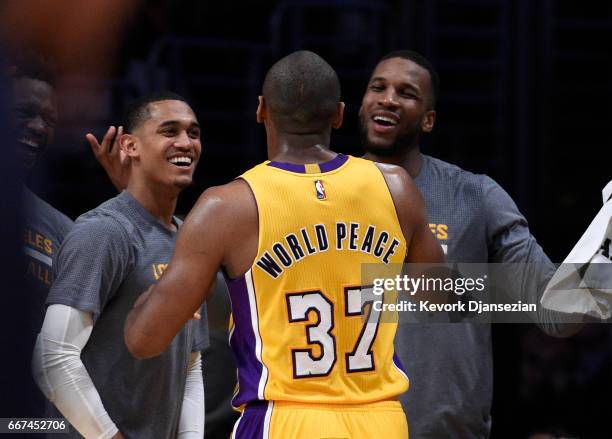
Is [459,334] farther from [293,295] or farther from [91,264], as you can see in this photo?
[91,264]

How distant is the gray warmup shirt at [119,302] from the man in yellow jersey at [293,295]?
0.46 meters

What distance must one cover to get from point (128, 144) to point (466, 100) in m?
3.41

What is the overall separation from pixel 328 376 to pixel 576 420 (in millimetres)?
3810

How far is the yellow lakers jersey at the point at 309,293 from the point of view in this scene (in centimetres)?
263

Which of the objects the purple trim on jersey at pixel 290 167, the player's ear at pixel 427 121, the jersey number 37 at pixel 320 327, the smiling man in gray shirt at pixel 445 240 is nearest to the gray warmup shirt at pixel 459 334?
the smiling man in gray shirt at pixel 445 240

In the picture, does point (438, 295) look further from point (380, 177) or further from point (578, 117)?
point (578, 117)

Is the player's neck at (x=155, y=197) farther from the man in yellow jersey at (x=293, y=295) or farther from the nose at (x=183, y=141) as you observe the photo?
the man in yellow jersey at (x=293, y=295)

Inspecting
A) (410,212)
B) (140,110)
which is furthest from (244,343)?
(140,110)

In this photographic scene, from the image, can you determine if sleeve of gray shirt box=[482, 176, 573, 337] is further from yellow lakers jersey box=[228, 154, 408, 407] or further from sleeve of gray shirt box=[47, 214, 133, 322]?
sleeve of gray shirt box=[47, 214, 133, 322]

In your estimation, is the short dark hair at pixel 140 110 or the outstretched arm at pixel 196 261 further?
the short dark hair at pixel 140 110

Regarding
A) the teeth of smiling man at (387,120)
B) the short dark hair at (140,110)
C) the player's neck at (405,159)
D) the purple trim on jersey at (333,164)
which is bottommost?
the purple trim on jersey at (333,164)

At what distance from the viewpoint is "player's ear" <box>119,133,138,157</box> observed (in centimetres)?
349

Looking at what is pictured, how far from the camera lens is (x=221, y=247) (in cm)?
262

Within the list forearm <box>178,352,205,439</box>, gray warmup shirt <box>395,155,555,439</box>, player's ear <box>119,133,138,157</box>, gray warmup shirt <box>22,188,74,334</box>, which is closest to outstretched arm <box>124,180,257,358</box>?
gray warmup shirt <box>22,188,74,334</box>
